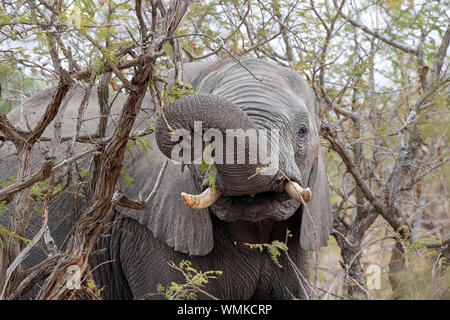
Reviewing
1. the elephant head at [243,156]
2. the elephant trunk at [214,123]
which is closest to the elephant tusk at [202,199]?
the elephant head at [243,156]

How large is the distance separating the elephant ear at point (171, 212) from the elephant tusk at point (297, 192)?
0.60m

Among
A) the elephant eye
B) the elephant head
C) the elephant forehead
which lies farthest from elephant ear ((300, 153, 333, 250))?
the elephant forehead

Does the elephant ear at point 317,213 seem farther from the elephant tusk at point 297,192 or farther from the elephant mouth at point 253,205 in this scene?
the elephant tusk at point 297,192

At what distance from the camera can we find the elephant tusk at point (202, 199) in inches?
129

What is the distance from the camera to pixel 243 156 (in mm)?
3197

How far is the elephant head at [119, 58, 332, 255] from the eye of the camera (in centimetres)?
318

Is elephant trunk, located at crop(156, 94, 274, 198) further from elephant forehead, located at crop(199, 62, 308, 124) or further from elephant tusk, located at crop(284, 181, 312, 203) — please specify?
elephant forehead, located at crop(199, 62, 308, 124)

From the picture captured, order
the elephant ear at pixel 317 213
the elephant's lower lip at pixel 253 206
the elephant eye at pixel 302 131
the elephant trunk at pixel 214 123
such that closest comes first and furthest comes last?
the elephant trunk at pixel 214 123 < the elephant's lower lip at pixel 253 206 < the elephant eye at pixel 302 131 < the elephant ear at pixel 317 213

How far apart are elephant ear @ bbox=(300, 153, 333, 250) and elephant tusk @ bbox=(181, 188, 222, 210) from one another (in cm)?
65

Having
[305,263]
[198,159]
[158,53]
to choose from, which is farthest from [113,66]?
[305,263]

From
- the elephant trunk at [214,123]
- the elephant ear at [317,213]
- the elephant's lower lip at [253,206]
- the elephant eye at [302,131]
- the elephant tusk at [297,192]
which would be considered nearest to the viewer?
the elephant trunk at [214,123]

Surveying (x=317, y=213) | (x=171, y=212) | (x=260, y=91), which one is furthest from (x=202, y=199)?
(x=317, y=213)

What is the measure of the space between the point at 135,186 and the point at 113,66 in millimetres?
1222

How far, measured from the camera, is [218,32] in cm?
536
